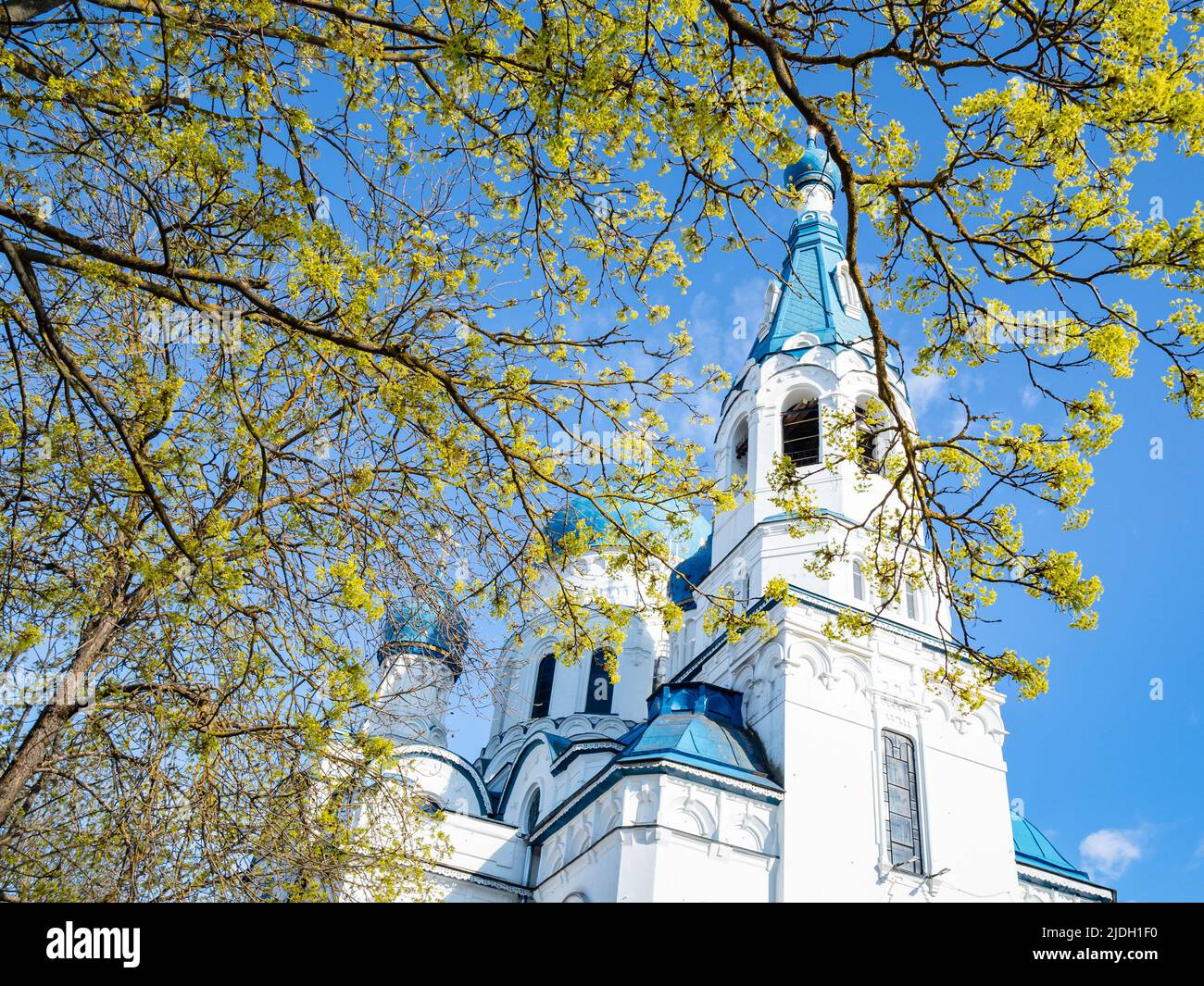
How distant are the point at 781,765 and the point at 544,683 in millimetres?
9170

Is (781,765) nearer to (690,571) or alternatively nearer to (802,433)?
(802,433)

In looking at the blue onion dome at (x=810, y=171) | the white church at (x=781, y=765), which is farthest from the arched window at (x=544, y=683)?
the blue onion dome at (x=810, y=171)

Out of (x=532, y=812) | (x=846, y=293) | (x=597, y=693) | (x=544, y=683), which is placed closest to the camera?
(x=532, y=812)

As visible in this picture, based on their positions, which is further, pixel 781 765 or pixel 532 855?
pixel 532 855

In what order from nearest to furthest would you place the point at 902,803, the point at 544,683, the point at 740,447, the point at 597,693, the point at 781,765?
the point at 781,765 → the point at 902,803 → the point at 740,447 → the point at 597,693 → the point at 544,683

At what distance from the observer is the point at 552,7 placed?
206 inches

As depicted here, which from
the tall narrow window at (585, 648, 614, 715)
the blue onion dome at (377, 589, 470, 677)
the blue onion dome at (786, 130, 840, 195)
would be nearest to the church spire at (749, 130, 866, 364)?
the blue onion dome at (786, 130, 840, 195)

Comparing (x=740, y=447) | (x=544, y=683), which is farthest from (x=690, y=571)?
(x=544, y=683)

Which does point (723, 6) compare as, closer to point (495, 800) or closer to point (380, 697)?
point (380, 697)

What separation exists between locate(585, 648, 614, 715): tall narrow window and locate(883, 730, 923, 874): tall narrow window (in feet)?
25.3

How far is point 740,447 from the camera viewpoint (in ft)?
56.9

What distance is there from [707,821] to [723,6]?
9532 mm

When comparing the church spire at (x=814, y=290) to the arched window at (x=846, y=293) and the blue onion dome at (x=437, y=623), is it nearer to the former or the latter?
the arched window at (x=846, y=293)

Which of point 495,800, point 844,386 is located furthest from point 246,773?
point 495,800
